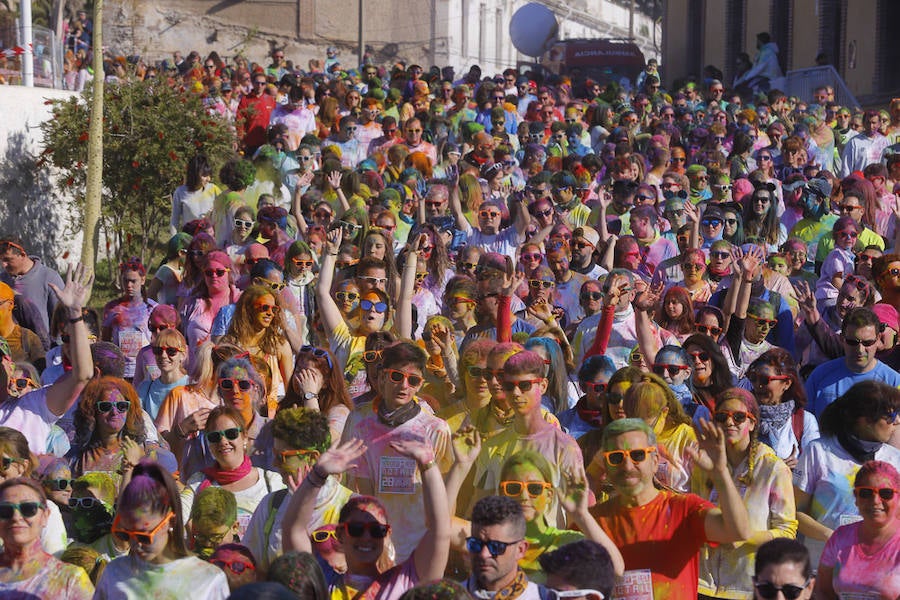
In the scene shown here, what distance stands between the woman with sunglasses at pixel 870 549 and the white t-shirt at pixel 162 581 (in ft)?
7.48

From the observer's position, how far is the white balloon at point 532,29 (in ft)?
144

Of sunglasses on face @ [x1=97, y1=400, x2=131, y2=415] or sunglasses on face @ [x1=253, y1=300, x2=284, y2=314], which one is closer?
sunglasses on face @ [x1=97, y1=400, x2=131, y2=415]

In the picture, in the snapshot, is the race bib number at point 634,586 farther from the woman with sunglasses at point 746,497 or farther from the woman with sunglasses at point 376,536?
the woman with sunglasses at point 376,536

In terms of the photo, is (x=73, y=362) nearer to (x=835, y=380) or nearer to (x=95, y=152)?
(x=835, y=380)

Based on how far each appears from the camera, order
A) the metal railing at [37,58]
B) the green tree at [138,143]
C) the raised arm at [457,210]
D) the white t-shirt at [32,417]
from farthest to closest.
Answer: the metal railing at [37,58] → the green tree at [138,143] → the raised arm at [457,210] → the white t-shirt at [32,417]

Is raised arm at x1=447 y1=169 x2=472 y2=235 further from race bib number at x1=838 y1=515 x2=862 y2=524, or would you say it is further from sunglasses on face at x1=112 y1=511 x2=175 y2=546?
sunglasses on face at x1=112 y1=511 x2=175 y2=546

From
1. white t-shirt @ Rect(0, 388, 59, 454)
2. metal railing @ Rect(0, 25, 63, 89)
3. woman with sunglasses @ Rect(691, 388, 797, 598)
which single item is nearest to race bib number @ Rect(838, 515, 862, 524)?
woman with sunglasses @ Rect(691, 388, 797, 598)

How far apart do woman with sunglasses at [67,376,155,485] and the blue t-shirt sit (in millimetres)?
3503

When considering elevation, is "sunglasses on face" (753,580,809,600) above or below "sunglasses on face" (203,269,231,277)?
below

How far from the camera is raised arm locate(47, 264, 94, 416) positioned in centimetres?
709

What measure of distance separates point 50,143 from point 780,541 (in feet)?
41.8

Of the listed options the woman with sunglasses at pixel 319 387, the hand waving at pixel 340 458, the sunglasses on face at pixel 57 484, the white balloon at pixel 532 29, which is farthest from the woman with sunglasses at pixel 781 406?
the white balloon at pixel 532 29

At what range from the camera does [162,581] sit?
5137 millimetres

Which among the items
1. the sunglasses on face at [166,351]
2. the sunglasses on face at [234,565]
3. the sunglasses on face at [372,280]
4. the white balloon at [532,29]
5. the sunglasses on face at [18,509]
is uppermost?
the white balloon at [532,29]
